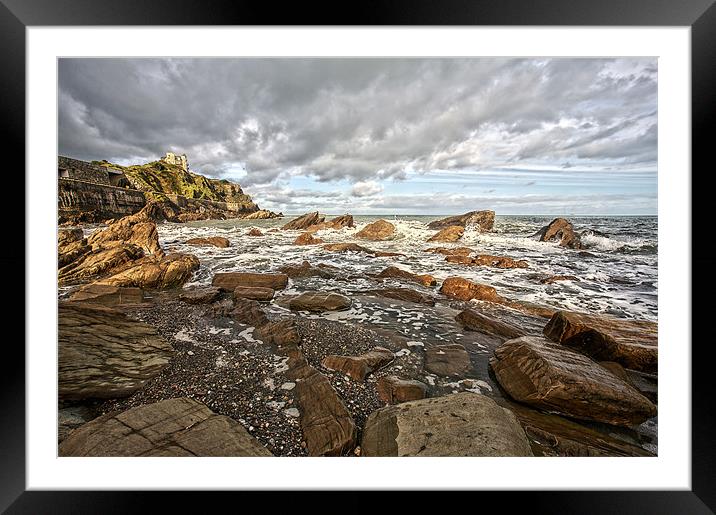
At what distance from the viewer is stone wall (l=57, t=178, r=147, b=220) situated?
2.42 m

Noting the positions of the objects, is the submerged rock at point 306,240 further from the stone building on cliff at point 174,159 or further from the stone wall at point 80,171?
the stone wall at point 80,171

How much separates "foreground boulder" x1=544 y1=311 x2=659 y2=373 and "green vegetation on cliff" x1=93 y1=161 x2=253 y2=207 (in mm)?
3542

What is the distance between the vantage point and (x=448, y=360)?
7.38 ft

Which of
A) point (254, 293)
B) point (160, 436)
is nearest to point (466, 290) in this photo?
point (254, 293)

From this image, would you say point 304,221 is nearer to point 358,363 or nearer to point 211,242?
point 211,242

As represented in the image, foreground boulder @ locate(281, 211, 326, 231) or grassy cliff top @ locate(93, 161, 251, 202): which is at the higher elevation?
grassy cliff top @ locate(93, 161, 251, 202)

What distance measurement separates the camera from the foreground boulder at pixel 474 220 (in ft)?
9.70

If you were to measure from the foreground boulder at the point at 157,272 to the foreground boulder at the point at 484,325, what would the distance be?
10.5 feet

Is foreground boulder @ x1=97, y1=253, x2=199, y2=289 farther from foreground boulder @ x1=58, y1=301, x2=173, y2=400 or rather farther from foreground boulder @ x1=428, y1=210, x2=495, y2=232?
foreground boulder @ x1=428, y1=210, x2=495, y2=232

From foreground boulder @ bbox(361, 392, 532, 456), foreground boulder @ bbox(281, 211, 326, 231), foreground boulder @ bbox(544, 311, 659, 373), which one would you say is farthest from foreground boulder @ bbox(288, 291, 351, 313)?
foreground boulder @ bbox(544, 311, 659, 373)

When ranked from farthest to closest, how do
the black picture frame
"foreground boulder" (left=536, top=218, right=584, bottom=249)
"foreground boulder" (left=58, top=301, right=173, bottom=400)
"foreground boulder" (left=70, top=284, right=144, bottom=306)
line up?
"foreground boulder" (left=536, top=218, right=584, bottom=249) → "foreground boulder" (left=70, top=284, right=144, bottom=306) → "foreground boulder" (left=58, top=301, right=173, bottom=400) → the black picture frame
